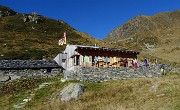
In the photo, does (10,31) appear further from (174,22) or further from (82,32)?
(174,22)

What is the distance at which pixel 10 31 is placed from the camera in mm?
110562

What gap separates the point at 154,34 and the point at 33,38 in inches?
2413

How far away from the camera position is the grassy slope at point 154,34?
110 m

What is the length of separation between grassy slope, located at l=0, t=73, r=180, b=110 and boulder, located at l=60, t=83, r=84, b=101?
0.63 m

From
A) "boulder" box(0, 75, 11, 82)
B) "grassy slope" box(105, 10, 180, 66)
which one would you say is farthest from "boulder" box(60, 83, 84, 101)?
"grassy slope" box(105, 10, 180, 66)

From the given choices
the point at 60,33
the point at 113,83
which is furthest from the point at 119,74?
the point at 60,33

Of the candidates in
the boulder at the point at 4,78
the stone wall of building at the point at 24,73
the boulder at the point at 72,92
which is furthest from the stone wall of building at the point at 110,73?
the stone wall of building at the point at 24,73

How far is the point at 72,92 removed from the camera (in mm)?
31969

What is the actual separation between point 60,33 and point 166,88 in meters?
87.8

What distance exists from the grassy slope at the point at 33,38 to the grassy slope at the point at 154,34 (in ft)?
57.2

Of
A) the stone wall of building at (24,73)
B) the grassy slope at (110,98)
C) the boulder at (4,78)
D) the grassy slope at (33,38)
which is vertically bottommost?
the grassy slope at (110,98)

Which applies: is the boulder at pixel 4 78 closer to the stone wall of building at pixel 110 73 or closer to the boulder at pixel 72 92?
the stone wall of building at pixel 110 73

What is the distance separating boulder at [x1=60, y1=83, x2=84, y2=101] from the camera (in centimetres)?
3123

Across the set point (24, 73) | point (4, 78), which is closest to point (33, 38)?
point (24, 73)
